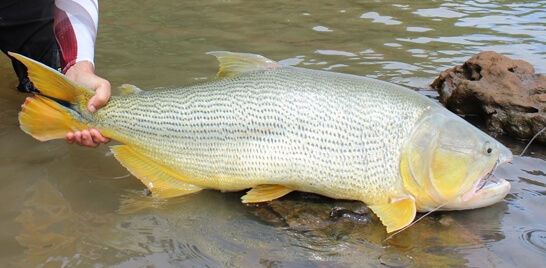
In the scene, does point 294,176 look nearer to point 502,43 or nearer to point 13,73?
point 13,73

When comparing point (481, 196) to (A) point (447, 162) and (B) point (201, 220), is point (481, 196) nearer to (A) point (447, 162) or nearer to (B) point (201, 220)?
(A) point (447, 162)

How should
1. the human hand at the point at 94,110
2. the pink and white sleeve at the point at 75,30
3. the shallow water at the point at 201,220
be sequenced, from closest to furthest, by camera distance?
the shallow water at the point at 201,220 < the human hand at the point at 94,110 < the pink and white sleeve at the point at 75,30

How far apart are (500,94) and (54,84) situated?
3.43 metres

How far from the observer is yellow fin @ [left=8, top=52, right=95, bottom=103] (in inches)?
141

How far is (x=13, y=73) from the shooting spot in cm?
609

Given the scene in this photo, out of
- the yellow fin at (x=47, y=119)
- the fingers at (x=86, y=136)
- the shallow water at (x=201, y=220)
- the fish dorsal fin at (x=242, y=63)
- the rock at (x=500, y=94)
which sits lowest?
the shallow water at (x=201, y=220)

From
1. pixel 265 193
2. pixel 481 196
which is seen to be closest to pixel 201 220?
pixel 265 193

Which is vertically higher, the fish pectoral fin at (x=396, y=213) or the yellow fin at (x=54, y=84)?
the yellow fin at (x=54, y=84)

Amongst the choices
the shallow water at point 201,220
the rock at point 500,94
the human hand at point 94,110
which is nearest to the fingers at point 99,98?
the human hand at point 94,110

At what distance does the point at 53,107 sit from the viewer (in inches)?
147

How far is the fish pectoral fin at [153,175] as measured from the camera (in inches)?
149

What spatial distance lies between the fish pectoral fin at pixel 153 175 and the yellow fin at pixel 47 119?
0.33m

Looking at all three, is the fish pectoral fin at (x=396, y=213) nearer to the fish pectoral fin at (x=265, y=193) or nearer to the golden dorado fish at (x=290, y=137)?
the golden dorado fish at (x=290, y=137)

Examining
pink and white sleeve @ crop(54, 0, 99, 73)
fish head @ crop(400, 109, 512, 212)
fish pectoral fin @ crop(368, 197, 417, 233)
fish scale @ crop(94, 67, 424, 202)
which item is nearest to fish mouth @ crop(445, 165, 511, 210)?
fish head @ crop(400, 109, 512, 212)
